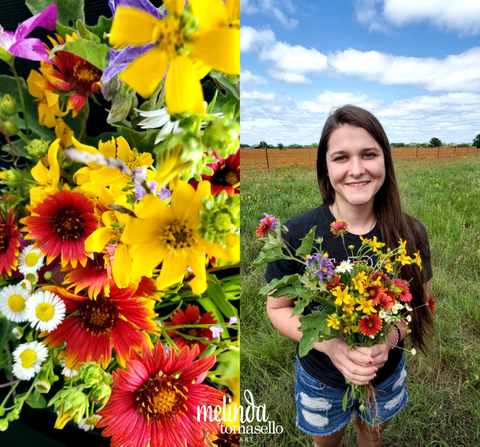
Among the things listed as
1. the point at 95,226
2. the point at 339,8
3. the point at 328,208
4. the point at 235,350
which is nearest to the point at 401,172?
the point at 328,208

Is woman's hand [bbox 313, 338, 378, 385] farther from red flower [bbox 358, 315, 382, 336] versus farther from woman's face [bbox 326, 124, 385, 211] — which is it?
woman's face [bbox 326, 124, 385, 211]

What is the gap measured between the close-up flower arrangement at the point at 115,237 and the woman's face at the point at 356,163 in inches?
12.2

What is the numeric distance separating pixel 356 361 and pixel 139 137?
446 millimetres

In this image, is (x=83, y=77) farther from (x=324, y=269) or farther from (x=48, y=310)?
(x=324, y=269)

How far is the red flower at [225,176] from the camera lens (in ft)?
1.46

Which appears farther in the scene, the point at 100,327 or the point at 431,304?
the point at 431,304

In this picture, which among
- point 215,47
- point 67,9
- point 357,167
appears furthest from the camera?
point 357,167

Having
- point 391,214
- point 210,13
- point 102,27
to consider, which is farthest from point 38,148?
point 391,214

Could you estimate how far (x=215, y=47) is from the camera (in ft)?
1.10

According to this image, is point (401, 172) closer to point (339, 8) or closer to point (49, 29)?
point (339, 8)

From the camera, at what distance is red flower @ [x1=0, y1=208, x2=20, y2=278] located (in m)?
0.48

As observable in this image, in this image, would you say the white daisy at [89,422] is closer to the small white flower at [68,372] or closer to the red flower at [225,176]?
the small white flower at [68,372]

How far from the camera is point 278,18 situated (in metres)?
0.75

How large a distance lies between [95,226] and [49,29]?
0.24 meters
